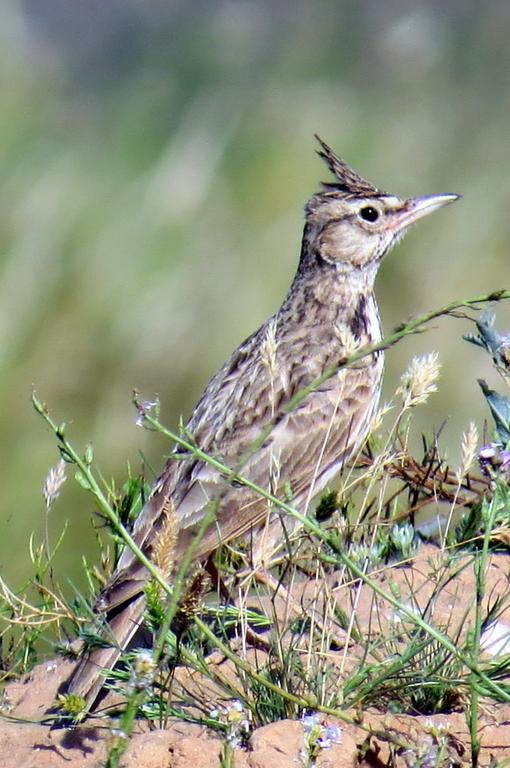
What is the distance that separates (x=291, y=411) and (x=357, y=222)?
2341 millimetres

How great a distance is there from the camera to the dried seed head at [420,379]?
13.7 feet

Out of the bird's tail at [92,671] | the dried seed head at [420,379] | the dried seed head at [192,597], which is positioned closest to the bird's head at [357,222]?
the bird's tail at [92,671]

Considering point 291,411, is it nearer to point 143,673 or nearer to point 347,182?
point 143,673

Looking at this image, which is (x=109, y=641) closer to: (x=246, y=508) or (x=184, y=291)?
(x=246, y=508)

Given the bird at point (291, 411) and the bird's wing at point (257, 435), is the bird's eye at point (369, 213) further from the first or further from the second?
the bird's wing at point (257, 435)

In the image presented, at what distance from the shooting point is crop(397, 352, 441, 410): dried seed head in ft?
13.7

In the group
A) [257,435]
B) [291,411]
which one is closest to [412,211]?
[257,435]

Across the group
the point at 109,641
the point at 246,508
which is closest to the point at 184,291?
the point at 246,508

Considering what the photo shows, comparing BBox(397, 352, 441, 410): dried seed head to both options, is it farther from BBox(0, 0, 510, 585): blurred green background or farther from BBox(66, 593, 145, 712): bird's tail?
BBox(0, 0, 510, 585): blurred green background

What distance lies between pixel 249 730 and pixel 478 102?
790 cm

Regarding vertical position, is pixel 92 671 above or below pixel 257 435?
below

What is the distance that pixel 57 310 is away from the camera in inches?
369

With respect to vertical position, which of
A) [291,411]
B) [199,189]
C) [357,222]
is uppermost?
[199,189]

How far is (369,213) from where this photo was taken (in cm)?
708
